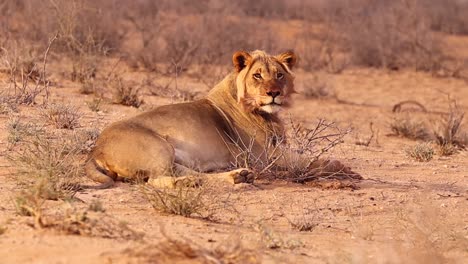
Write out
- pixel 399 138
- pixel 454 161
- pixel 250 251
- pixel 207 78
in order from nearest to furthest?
pixel 250 251, pixel 454 161, pixel 399 138, pixel 207 78

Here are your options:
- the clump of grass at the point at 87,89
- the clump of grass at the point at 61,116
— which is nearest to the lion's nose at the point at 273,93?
the clump of grass at the point at 61,116

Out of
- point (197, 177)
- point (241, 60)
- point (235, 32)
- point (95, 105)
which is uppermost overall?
point (241, 60)

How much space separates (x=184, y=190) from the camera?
7246 mm

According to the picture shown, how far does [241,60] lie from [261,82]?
319 millimetres

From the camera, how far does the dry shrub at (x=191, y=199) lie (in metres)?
6.66

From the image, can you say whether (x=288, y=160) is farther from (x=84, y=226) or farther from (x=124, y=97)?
(x=124, y=97)

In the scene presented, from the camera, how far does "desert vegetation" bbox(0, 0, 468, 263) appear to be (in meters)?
5.84

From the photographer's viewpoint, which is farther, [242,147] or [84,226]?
[242,147]

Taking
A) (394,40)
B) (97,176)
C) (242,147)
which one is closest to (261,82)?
(242,147)

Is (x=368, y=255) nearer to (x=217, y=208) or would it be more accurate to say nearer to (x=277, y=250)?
(x=277, y=250)

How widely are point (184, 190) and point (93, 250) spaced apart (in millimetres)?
1904

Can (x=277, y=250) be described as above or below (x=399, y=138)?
above

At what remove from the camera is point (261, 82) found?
28.5 feet

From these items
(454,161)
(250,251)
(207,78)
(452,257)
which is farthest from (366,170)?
(207,78)
